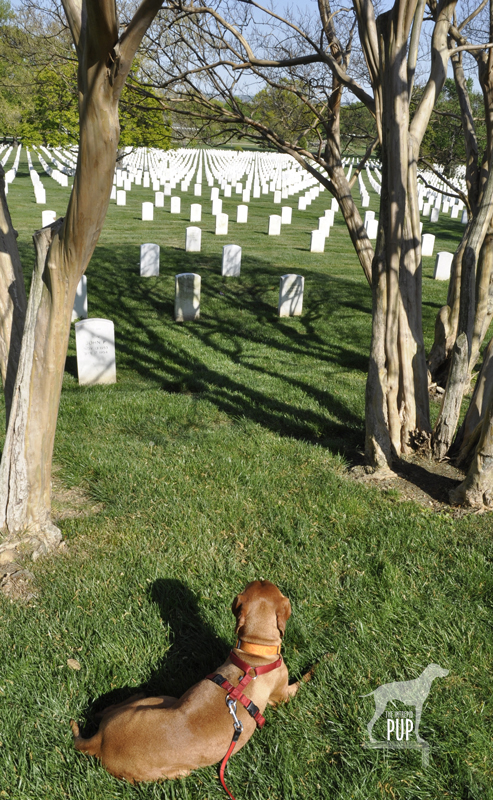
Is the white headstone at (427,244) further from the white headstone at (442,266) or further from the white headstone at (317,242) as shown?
the white headstone at (317,242)

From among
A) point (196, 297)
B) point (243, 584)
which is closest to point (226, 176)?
point (196, 297)

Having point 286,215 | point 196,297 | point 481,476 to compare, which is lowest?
point 481,476

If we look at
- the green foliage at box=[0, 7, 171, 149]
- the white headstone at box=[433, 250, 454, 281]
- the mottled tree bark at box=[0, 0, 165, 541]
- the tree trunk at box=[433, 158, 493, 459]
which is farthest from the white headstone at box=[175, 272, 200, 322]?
the white headstone at box=[433, 250, 454, 281]

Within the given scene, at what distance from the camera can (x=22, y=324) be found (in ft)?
13.8

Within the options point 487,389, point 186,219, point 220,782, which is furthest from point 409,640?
point 186,219

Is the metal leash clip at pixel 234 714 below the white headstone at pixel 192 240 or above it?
below

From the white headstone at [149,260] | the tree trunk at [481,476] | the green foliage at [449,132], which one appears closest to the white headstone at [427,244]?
the green foliage at [449,132]

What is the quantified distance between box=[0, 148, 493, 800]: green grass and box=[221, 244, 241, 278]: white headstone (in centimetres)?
666

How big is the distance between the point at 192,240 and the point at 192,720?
14628mm

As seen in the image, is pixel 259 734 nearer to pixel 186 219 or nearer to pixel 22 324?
pixel 22 324

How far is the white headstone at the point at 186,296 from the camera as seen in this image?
10.6m

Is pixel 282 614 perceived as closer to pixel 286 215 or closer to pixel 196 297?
pixel 196 297

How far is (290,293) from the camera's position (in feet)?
37.0

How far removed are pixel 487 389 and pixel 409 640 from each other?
8.02 ft
